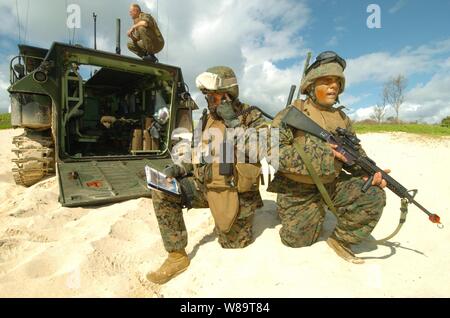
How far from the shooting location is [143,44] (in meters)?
5.34

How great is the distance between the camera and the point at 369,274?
2.08m

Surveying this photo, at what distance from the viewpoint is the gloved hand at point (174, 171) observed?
8.54ft

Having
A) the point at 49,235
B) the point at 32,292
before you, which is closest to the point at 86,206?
the point at 49,235

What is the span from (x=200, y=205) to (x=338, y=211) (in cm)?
112

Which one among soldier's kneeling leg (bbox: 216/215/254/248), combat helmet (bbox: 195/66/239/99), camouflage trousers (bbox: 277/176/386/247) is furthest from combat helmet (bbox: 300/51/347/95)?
soldier's kneeling leg (bbox: 216/215/254/248)

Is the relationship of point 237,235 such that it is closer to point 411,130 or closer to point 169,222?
point 169,222

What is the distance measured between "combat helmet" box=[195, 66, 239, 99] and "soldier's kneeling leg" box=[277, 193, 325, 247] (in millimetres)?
974

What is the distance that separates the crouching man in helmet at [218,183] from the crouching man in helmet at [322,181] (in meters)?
0.26

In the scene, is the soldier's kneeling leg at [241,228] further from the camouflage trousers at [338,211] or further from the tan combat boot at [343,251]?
the tan combat boot at [343,251]

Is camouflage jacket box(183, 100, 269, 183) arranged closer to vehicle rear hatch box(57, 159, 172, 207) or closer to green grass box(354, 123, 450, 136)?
vehicle rear hatch box(57, 159, 172, 207)

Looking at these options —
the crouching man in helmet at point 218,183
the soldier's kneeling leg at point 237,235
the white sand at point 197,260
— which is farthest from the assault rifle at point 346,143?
the soldier's kneeling leg at point 237,235

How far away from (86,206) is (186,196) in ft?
5.49

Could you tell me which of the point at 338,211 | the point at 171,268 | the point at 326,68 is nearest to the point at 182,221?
the point at 171,268

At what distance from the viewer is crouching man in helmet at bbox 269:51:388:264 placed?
235cm
